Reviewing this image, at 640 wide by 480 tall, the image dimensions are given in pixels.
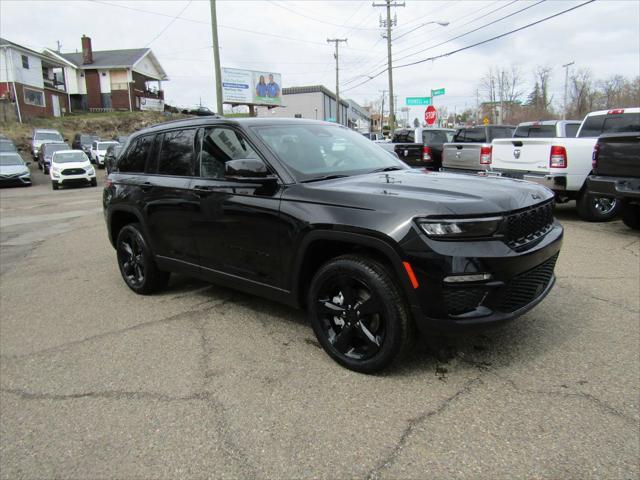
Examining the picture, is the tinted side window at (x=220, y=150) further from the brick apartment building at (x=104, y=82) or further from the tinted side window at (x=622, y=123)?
the brick apartment building at (x=104, y=82)

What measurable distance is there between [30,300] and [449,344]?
4601mm

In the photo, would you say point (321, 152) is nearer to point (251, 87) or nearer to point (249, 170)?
point (249, 170)

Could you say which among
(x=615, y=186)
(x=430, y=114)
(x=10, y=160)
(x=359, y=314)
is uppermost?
(x=430, y=114)

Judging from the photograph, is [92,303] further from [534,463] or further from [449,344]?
[534,463]

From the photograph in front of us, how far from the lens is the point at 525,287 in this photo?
10.2 ft

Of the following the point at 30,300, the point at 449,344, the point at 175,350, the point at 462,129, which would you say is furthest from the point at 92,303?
the point at 462,129

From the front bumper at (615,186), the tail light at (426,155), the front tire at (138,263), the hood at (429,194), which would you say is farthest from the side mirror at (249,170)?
the tail light at (426,155)

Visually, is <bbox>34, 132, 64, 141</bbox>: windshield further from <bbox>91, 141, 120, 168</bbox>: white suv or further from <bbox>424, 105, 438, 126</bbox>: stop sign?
<bbox>424, 105, 438, 126</bbox>: stop sign

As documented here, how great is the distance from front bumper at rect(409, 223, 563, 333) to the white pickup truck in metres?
6.31

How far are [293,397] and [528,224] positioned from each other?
6.31 ft

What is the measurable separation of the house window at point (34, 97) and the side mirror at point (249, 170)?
160 ft

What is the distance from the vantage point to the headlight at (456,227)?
9.29 feet

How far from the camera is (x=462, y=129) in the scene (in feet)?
51.5

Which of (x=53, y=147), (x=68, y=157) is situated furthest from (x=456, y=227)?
(x=53, y=147)
